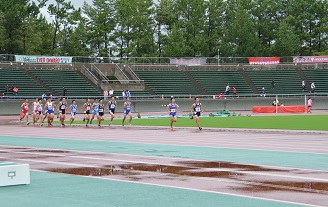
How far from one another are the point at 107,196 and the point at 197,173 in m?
3.96

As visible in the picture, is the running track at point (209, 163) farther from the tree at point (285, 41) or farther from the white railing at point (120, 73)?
the tree at point (285, 41)

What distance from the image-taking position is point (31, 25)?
93000mm

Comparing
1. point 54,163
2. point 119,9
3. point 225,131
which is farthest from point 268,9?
point 54,163

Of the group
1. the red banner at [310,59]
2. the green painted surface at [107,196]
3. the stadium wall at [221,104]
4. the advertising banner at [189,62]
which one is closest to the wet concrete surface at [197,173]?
the green painted surface at [107,196]

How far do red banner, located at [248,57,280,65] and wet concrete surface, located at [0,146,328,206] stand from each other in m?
65.0

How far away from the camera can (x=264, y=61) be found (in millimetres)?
83625

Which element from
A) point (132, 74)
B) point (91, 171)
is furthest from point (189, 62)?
point (91, 171)

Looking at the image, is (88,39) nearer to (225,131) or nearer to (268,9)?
(268,9)

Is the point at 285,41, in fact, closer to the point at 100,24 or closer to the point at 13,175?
the point at 100,24

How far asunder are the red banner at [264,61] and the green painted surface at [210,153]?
196 feet

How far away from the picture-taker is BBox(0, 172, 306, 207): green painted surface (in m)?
10.4

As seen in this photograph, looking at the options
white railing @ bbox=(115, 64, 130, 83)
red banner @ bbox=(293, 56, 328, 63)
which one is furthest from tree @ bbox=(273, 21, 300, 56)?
white railing @ bbox=(115, 64, 130, 83)

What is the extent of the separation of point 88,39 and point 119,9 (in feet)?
22.6

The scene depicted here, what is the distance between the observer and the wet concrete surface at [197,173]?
465 inches
